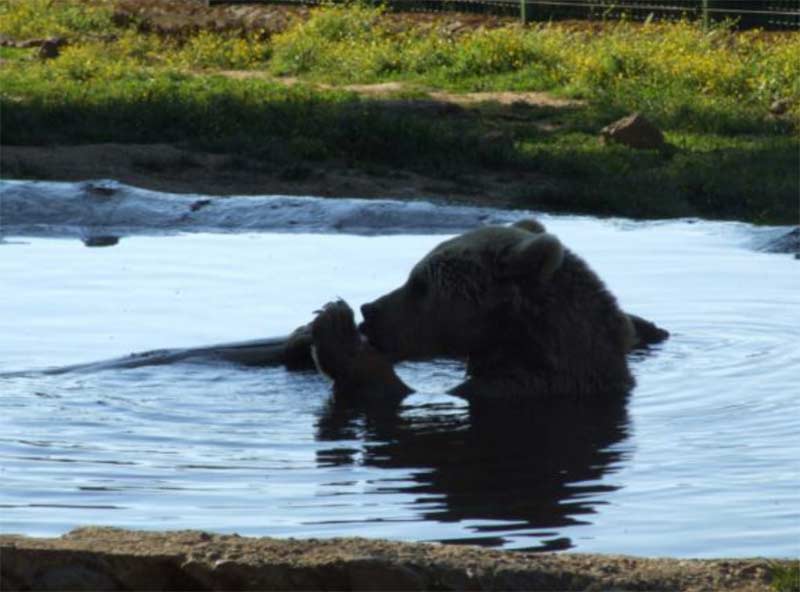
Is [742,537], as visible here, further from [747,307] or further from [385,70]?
[385,70]

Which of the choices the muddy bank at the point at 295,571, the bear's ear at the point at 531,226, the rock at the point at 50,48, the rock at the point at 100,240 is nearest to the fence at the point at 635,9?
the rock at the point at 50,48

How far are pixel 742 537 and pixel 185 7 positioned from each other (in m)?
24.7

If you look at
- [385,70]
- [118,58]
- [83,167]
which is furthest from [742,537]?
[118,58]

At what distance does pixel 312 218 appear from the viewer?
11.7 meters

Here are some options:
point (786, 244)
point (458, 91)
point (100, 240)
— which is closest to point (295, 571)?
point (786, 244)

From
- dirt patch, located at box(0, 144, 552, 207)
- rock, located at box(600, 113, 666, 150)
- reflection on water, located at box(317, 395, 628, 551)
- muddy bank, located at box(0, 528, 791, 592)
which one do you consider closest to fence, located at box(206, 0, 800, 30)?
rock, located at box(600, 113, 666, 150)

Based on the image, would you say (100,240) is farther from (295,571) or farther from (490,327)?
(295,571)

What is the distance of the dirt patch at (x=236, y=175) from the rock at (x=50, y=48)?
9.07 m

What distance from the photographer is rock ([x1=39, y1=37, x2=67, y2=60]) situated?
23.8 metres

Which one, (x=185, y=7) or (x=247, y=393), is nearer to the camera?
(x=247, y=393)

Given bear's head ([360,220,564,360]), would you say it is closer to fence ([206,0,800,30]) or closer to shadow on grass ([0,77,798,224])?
shadow on grass ([0,77,798,224])

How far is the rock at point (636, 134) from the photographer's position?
16.2m

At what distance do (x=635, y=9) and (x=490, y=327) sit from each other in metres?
19.0

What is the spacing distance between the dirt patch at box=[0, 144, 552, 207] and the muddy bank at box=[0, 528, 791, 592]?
9.61 meters
